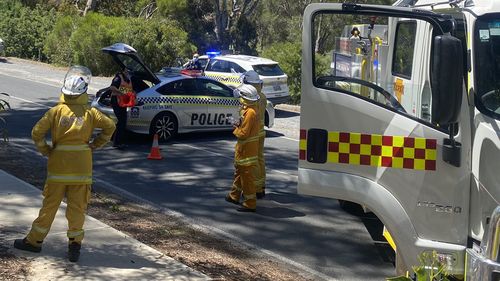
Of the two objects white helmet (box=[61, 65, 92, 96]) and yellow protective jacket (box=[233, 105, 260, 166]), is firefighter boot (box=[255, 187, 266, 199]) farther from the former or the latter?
white helmet (box=[61, 65, 92, 96])

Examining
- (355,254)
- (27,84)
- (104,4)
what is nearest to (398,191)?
(355,254)

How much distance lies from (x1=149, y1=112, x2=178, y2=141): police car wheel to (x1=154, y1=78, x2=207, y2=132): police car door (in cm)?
13

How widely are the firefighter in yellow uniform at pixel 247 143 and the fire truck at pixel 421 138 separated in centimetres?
317

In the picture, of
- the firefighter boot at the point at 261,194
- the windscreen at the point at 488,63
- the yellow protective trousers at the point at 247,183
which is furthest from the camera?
the firefighter boot at the point at 261,194

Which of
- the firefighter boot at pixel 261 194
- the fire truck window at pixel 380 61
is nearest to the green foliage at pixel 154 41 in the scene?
the firefighter boot at pixel 261 194

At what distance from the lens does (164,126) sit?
49.5ft

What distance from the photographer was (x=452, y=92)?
16.1ft

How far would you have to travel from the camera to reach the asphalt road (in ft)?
25.6

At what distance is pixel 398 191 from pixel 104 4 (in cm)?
4155

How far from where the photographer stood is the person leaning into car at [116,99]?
14023 mm

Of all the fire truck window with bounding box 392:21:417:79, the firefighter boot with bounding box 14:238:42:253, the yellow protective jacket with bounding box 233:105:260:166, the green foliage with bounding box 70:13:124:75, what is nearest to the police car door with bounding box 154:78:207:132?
the yellow protective jacket with bounding box 233:105:260:166

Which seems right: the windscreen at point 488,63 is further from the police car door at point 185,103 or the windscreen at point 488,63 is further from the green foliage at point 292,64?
the green foliage at point 292,64

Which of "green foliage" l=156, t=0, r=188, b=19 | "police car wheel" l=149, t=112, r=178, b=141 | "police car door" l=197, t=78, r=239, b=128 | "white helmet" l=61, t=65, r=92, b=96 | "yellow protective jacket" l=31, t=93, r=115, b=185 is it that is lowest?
"police car wheel" l=149, t=112, r=178, b=141

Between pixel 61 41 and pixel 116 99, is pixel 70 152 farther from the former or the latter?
pixel 61 41
